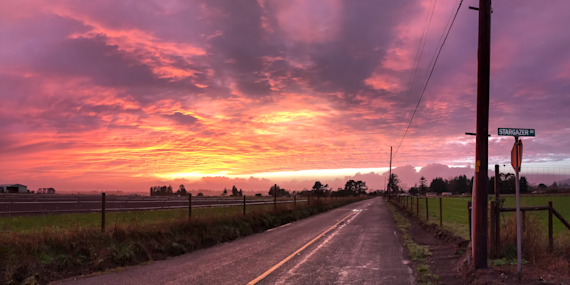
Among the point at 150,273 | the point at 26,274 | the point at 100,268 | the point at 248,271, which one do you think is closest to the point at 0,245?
the point at 26,274

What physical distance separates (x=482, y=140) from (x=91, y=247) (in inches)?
424

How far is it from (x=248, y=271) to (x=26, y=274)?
5084 millimetres

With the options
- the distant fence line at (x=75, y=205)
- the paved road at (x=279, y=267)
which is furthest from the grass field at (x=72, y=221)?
the paved road at (x=279, y=267)

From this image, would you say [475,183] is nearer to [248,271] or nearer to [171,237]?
[248,271]

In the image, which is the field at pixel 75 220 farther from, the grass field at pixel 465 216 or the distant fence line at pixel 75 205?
the grass field at pixel 465 216

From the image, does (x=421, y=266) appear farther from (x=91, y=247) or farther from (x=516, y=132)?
(x=91, y=247)

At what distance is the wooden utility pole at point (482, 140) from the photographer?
8047 mm

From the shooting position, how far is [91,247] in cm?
965

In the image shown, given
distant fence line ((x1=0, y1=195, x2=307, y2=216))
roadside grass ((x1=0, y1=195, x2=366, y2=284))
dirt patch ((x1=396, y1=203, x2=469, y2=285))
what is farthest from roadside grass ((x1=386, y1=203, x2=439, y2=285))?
distant fence line ((x1=0, y1=195, x2=307, y2=216))

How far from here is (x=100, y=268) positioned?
9094mm

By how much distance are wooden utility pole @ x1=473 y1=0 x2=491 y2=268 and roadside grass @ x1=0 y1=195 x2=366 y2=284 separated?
9.08 metres

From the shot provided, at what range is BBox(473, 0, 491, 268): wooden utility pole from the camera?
317 inches

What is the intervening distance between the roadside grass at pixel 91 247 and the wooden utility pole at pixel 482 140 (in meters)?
9.08

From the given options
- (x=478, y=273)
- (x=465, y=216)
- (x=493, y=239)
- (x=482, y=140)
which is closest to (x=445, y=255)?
(x=493, y=239)
